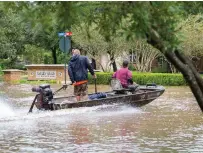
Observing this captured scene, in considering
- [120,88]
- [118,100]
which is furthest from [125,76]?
[118,100]

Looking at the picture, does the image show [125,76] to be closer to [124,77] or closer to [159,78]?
[124,77]

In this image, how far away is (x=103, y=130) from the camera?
12406 mm

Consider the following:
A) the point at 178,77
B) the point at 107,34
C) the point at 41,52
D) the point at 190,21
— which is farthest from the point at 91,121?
the point at 41,52

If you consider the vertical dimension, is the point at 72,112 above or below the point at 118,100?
below

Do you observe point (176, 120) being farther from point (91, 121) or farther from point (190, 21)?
point (190, 21)

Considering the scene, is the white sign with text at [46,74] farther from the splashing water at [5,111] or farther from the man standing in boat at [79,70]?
the man standing in boat at [79,70]

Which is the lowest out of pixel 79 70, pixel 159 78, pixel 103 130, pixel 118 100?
pixel 103 130

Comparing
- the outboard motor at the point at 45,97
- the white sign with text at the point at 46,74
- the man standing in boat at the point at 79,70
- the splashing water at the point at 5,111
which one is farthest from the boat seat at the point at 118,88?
the white sign with text at the point at 46,74

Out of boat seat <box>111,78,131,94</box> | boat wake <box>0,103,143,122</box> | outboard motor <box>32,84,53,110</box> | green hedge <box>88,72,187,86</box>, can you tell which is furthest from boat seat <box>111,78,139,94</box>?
green hedge <box>88,72,187,86</box>

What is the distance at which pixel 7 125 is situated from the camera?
13.1m

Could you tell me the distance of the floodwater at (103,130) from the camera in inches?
398

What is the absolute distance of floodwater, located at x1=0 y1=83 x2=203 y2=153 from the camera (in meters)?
10.1

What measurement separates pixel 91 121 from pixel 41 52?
40000 mm

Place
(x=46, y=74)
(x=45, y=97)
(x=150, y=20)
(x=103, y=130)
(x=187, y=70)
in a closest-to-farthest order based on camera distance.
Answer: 1. (x=150, y=20)
2. (x=187, y=70)
3. (x=103, y=130)
4. (x=45, y=97)
5. (x=46, y=74)
